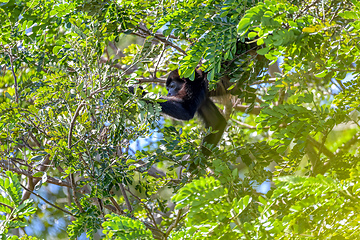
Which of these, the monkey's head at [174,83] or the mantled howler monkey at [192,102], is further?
the monkey's head at [174,83]

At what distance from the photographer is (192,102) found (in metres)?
4.03

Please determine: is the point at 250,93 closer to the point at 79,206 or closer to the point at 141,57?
the point at 141,57

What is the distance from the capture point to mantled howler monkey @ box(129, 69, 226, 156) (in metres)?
3.81

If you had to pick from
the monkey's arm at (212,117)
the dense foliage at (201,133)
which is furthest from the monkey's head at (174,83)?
the dense foliage at (201,133)

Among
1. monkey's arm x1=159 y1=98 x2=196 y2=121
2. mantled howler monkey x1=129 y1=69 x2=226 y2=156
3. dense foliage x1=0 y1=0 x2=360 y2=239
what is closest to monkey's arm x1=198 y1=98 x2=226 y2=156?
mantled howler monkey x1=129 y1=69 x2=226 y2=156

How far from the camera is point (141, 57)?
2.57m

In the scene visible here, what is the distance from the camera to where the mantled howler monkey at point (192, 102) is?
12.5ft

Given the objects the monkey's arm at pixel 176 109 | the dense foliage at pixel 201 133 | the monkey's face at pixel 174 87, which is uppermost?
the monkey's face at pixel 174 87

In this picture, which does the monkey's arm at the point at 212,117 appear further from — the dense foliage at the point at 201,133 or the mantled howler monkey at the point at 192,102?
the dense foliage at the point at 201,133

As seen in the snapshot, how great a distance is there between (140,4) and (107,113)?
3.37ft

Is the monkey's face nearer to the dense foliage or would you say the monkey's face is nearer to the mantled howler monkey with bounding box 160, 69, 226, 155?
the mantled howler monkey with bounding box 160, 69, 226, 155

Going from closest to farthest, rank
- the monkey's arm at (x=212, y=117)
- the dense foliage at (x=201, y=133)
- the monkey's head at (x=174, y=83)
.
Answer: the dense foliage at (x=201, y=133) → the monkey's head at (x=174, y=83) → the monkey's arm at (x=212, y=117)

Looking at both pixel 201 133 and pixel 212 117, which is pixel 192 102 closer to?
pixel 212 117

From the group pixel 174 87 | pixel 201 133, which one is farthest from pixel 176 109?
pixel 201 133
